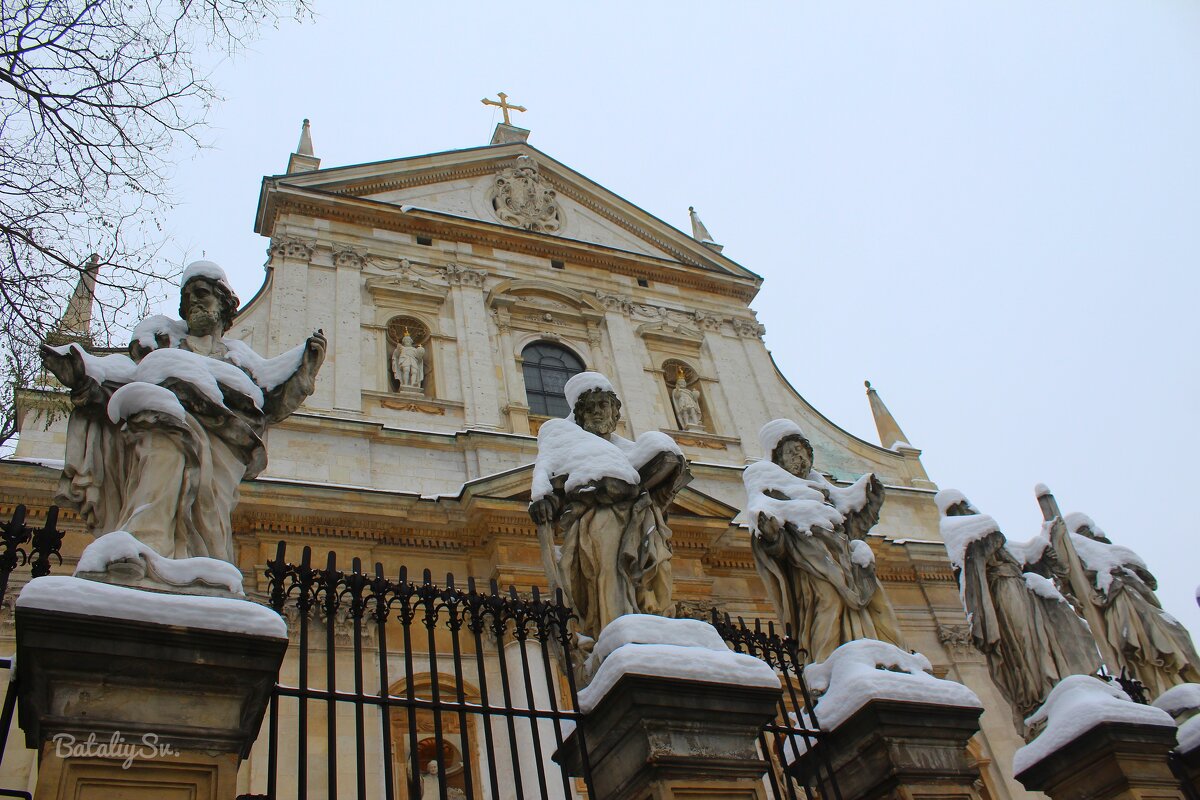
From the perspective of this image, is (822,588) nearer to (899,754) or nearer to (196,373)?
(899,754)

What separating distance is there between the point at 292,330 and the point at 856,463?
9.33 metres

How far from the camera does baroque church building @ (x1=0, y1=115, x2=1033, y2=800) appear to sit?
11781mm

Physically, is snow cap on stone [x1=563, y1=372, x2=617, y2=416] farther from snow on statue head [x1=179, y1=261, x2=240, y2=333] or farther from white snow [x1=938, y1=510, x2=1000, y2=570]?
white snow [x1=938, y1=510, x2=1000, y2=570]

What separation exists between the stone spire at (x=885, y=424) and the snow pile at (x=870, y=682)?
41.2 ft

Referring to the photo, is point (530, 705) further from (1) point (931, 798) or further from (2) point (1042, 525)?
(2) point (1042, 525)

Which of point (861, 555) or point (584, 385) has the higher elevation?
point (584, 385)

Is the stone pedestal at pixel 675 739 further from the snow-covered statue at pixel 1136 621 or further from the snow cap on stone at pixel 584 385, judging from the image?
the snow-covered statue at pixel 1136 621

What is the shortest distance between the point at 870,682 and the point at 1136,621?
4.49 metres

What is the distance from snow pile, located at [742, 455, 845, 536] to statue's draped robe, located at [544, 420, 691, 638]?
960 millimetres

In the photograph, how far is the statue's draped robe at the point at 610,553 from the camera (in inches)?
185

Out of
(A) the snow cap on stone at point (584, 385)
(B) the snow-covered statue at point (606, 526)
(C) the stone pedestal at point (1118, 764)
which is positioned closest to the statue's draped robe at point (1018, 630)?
(C) the stone pedestal at point (1118, 764)

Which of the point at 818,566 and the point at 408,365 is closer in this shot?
the point at 818,566

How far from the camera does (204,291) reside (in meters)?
4.79

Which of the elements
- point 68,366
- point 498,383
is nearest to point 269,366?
point 68,366
